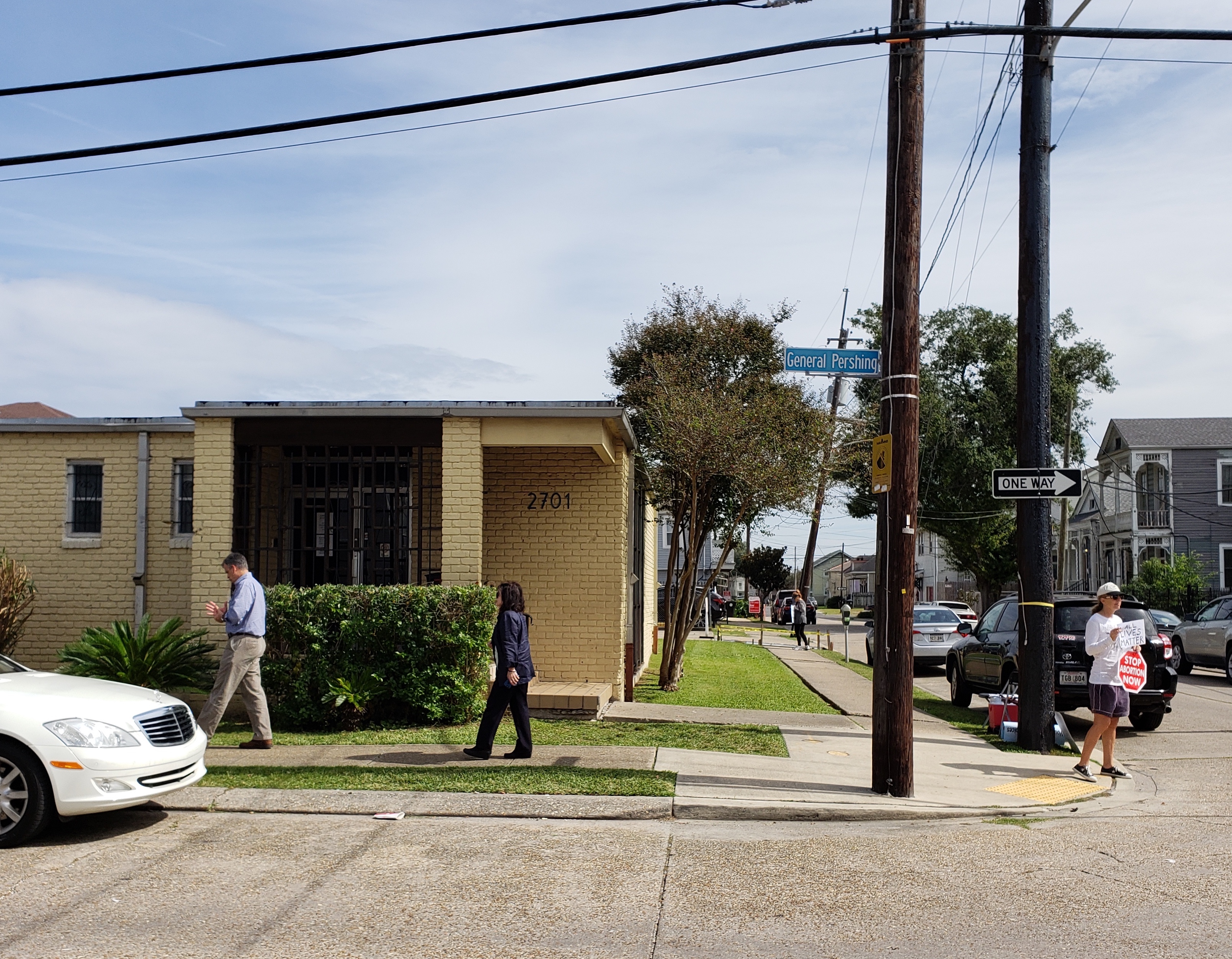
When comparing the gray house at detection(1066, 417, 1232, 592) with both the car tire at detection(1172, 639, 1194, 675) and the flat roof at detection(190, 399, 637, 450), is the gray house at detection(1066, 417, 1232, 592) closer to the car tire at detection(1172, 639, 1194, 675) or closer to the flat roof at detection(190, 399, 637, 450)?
the car tire at detection(1172, 639, 1194, 675)

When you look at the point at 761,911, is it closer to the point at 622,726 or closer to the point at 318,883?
the point at 318,883

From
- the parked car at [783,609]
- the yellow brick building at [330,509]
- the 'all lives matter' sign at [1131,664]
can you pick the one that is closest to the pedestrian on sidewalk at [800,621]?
the parked car at [783,609]

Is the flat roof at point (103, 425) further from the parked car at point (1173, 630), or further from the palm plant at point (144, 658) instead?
the parked car at point (1173, 630)

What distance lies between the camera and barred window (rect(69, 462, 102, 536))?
44.0 feet

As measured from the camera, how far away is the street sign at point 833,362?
33.5ft

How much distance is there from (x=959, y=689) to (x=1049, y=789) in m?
6.82

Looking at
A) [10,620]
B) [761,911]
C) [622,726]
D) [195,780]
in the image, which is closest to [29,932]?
[195,780]

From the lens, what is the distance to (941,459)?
43.5 m

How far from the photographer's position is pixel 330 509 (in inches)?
495

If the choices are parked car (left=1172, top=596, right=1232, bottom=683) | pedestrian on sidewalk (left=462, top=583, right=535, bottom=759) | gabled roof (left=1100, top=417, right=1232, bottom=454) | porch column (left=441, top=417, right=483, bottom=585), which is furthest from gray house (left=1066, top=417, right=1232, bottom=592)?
pedestrian on sidewalk (left=462, top=583, right=535, bottom=759)

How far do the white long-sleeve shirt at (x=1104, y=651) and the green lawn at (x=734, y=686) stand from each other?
468 cm

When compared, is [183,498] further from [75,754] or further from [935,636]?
[935,636]

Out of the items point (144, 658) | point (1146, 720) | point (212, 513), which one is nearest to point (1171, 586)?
point (1146, 720)

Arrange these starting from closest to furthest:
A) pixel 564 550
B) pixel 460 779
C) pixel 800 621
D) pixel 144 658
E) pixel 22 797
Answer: pixel 22 797 → pixel 460 779 → pixel 144 658 → pixel 564 550 → pixel 800 621
